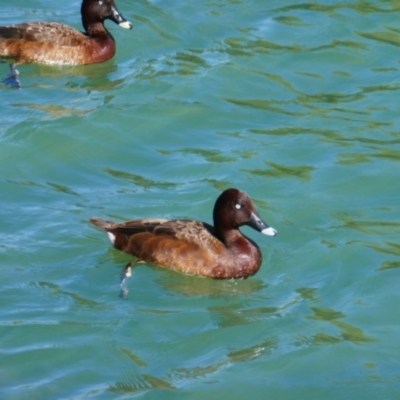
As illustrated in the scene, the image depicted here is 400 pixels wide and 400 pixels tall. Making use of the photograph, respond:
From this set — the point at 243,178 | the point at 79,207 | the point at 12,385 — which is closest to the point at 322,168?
the point at 243,178

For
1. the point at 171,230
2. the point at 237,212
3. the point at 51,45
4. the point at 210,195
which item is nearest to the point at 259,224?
the point at 237,212

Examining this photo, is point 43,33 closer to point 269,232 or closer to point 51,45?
point 51,45

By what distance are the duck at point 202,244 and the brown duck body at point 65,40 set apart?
16.7ft

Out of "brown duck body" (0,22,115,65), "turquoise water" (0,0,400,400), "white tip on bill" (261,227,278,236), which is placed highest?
"brown duck body" (0,22,115,65)

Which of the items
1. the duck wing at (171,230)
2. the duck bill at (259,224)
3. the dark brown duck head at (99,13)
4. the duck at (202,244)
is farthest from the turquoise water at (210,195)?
the dark brown duck head at (99,13)

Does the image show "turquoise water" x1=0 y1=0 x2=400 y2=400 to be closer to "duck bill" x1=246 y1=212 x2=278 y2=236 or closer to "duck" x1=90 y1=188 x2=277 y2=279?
"duck" x1=90 y1=188 x2=277 y2=279

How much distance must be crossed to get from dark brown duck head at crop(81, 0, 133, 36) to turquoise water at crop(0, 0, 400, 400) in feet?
1.69

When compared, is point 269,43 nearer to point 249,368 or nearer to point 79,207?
point 79,207

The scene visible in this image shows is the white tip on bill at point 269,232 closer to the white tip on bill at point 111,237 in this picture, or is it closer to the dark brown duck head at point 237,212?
the dark brown duck head at point 237,212

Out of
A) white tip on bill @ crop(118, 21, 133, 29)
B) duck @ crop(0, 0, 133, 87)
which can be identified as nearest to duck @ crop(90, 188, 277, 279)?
duck @ crop(0, 0, 133, 87)

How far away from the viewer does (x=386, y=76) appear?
1501 cm

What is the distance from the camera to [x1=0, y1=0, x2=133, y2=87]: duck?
1484cm

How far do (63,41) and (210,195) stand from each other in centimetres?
428

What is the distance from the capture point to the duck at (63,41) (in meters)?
14.8
